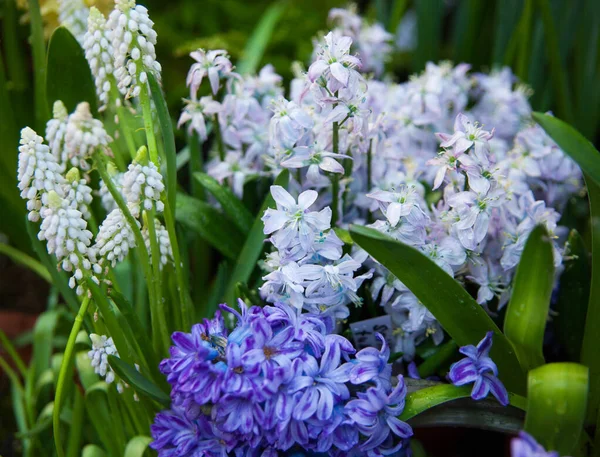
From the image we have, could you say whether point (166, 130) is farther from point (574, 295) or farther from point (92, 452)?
point (574, 295)

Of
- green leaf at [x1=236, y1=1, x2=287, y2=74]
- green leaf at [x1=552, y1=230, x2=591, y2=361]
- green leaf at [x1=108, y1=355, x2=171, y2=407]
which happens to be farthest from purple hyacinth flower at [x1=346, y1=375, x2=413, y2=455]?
green leaf at [x1=236, y1=1, x2=287, y2=74]

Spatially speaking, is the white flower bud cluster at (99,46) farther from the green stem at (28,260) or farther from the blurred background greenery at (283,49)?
the green stem at (28,260)

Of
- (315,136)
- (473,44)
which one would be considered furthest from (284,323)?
(473,44)

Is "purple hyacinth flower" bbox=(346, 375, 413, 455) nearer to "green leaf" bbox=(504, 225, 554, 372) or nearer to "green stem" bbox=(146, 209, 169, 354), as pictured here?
"green leaf" bbox=(504, 225, 554, 372)

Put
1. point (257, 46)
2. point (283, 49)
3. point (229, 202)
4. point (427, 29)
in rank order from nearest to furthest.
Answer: point (229, 202), point (257, 46), point (427, 29), point (283, 49)

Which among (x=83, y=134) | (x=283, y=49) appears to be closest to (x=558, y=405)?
(x=83, y=134)

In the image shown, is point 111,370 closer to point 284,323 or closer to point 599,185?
point 284,323

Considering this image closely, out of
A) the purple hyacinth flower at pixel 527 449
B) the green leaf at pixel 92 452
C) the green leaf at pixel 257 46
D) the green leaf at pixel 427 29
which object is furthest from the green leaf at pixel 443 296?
the green leaf at pixel 427 29
